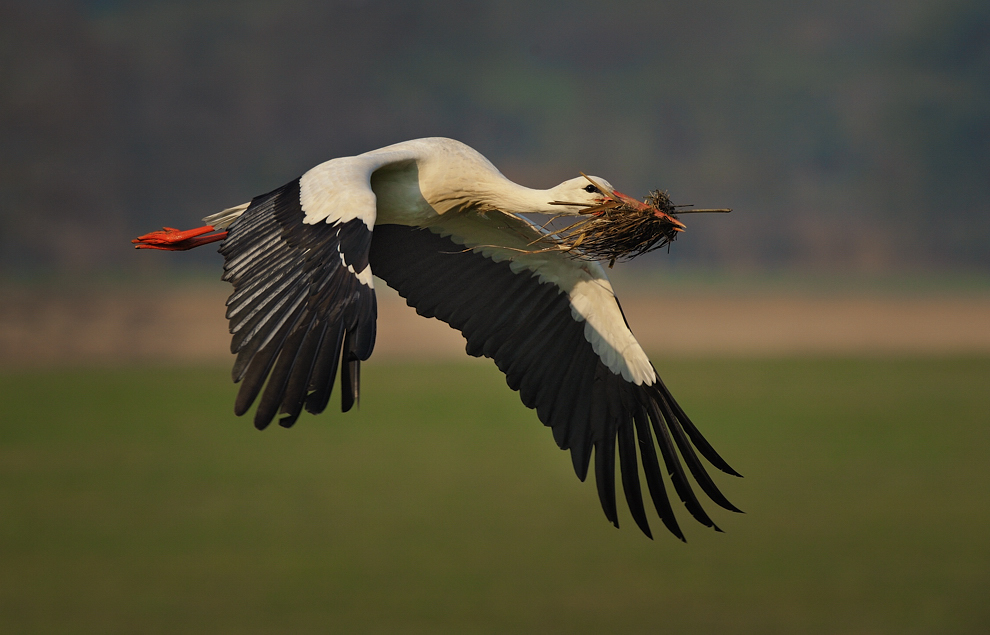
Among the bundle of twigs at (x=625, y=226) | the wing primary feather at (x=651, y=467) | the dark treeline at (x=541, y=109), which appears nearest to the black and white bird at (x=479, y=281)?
the wing primary feather at (x=651, y=467)

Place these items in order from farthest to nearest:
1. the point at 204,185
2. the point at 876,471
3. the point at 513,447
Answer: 1. the point at 204,185
2. the point at 513,447
3. the point at 876,471

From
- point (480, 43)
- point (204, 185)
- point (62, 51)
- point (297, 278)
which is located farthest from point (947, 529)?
point (480, 43)

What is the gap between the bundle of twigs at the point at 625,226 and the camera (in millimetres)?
5113

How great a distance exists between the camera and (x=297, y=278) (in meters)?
4.47

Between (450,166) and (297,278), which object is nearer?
(297,278)

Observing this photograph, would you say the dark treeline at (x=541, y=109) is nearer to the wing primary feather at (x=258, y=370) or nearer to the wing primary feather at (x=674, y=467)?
the wing primary feather at (x=674, y=467)

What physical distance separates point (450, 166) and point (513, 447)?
28522mm

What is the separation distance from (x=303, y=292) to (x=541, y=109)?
2756 inches

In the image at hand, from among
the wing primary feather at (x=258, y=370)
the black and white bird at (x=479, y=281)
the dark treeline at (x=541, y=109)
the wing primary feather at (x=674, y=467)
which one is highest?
the dark treeline at (x=541, y=109)

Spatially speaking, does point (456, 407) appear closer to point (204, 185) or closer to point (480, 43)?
point (204, 185)

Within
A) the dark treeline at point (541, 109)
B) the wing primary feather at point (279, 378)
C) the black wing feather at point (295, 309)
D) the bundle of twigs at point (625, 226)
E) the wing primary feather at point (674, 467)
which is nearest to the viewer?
the wing primary feather at point (279, 378)

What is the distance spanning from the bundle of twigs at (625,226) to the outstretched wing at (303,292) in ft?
3.52

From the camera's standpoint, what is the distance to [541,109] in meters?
73.1

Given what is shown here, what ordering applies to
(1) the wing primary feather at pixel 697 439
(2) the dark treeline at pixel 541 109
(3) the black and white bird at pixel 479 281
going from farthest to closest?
(2) the dark treeline at pixel 541 109 → (1) the wing primary feather at pixel 697 439 → (3) the black and white bird at pixel 479 281
